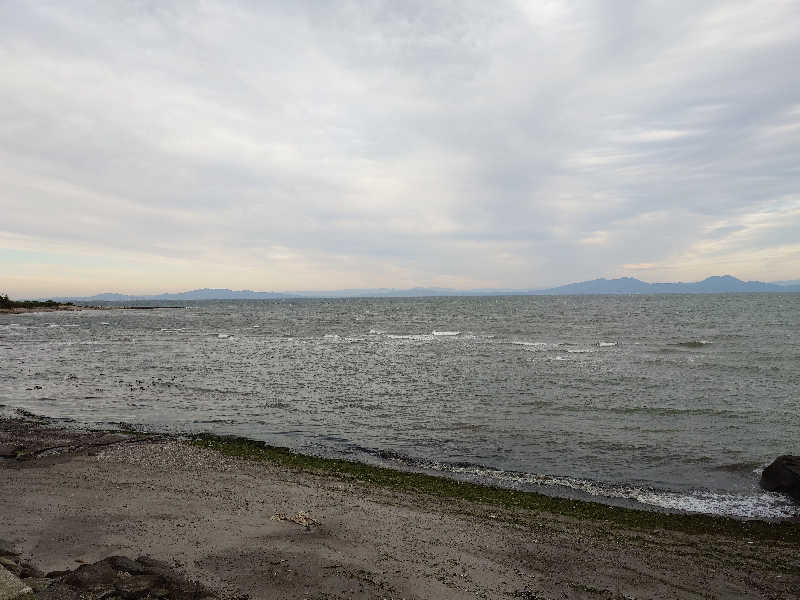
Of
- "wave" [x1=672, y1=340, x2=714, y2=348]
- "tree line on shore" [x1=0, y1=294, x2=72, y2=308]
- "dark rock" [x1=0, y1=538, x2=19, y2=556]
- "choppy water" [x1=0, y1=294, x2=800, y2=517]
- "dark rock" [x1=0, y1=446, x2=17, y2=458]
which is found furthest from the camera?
"tree line on shore" [x1=0, y1=294, x2=72, y2=308]

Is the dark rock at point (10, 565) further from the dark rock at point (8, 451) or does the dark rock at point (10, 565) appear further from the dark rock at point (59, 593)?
the dark rock at point (8, 451)

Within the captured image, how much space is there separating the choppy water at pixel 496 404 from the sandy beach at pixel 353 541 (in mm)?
3053

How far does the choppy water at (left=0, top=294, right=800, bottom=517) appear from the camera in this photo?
15781mm

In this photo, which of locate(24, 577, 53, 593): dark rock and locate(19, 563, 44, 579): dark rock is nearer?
locate(24, 577, 53, 593): dark rock

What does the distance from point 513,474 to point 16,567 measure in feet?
39.8

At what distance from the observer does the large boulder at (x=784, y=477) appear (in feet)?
44.4

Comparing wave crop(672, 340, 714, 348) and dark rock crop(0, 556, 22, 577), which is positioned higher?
dark rock crop(0, 556, 22, 577)

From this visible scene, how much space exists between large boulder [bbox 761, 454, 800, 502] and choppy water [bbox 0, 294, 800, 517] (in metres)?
0.49

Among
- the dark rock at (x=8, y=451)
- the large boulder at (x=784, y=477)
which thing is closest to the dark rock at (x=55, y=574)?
the dark rock at (x=8, y=451)

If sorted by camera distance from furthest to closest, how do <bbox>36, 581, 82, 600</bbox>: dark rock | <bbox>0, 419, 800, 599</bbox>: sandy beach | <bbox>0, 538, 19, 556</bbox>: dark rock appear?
1. <bbox>0, 419, 800, 599</bbox>: sandy beach
2. <bbox>0, 538, 19, 556</bbox>: dark rock
3. <bbox>36, 581, 82, 600</bbox>: dark rock

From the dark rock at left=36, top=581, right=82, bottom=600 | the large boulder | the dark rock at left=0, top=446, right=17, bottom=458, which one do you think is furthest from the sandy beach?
the large boulder

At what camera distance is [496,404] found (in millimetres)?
24672

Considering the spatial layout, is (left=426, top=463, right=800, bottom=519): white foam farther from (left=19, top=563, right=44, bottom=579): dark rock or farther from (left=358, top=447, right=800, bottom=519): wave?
(left=19, top=563, right=44, bottom=579): dark rock

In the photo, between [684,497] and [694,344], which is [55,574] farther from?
[694,344]
